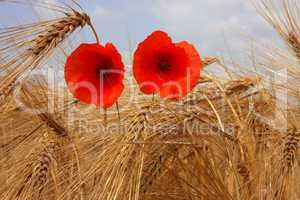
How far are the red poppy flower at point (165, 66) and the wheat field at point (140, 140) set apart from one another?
0.06m

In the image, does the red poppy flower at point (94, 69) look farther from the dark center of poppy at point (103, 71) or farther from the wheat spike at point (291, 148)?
the wheat spike at point (291, 148)

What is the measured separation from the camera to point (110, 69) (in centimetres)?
94

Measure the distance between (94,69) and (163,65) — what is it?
0.42 ft

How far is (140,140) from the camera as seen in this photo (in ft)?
2.88

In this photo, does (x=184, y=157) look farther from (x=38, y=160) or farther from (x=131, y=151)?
(x=38, y=160)

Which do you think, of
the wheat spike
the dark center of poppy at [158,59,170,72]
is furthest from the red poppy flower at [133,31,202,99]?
the wheat spike

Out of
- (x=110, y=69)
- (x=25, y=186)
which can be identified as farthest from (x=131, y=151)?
(x=25, y=186)

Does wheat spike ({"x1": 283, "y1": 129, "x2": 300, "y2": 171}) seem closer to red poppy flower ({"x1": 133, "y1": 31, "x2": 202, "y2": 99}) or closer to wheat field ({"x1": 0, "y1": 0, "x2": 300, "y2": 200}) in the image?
wheat field ({"x1": 0, "y1": 0, "x2": 300, "y2": 200})

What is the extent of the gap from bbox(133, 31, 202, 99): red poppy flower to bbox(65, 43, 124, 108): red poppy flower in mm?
38

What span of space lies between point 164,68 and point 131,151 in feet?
0.56

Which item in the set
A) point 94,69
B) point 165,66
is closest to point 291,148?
point 165,66

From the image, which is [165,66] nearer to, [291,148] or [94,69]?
[94,69]

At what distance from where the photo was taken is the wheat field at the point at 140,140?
0.92m

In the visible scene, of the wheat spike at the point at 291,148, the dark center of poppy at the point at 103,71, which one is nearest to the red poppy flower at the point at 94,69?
the dark center of poppy at the point at 103,71
